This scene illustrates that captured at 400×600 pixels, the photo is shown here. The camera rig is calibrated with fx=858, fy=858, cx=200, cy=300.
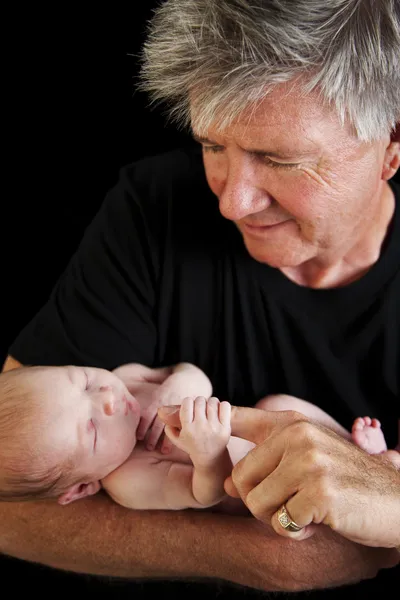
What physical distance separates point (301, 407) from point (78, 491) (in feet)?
1.91

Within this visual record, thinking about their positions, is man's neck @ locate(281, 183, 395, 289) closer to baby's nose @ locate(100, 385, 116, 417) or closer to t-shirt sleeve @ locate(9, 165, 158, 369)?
t-shirt sleeve @ locate(9, 165, 158, 369)

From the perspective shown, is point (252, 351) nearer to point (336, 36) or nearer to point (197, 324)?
point (197, 324)

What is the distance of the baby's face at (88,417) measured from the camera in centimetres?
188

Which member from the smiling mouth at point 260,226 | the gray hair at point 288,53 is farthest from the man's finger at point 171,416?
the gray hair at point 288,53

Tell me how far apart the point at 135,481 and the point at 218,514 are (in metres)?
0.22

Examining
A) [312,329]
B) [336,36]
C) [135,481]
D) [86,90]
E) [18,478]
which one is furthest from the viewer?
[86,90]

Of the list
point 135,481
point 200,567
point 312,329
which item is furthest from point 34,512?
point 312,329

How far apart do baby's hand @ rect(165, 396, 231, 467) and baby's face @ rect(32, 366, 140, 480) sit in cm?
25

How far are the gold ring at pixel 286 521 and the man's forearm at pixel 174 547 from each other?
297 mm

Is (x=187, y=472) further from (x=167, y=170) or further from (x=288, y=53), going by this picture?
(x=288, y=53)

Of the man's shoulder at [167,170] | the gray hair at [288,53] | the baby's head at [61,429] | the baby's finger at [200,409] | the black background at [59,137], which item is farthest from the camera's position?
the black background at [59,137]

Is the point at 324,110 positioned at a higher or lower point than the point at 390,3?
lower

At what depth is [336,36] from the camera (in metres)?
1.65

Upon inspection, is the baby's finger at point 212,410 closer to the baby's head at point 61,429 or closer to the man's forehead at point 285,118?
the baby's head at point 61,429
